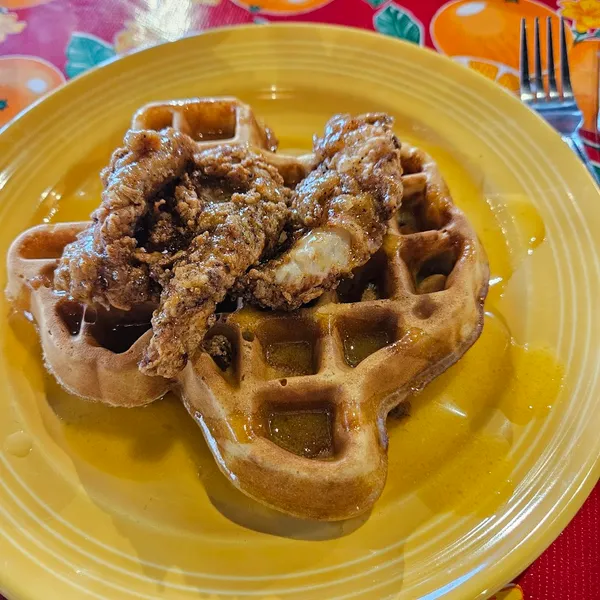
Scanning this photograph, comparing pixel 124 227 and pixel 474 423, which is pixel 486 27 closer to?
pixel 474 423

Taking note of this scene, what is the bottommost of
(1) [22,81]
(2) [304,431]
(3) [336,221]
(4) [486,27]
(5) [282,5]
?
(2) [304,431]

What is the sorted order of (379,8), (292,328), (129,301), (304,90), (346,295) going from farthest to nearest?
(379,8)
(304,90)
(346,295)
(292,328)
(129,301)

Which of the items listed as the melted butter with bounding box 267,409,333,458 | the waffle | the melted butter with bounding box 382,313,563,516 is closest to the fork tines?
the waffle

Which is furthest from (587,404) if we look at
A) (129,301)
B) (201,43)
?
(201,43)

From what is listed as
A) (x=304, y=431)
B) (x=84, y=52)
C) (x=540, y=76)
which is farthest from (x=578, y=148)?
(x=84, y=52)

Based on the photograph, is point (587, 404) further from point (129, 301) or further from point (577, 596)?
point (129, 301)

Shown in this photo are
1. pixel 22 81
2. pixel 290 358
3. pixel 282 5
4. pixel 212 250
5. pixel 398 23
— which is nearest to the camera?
pixel 212 250
